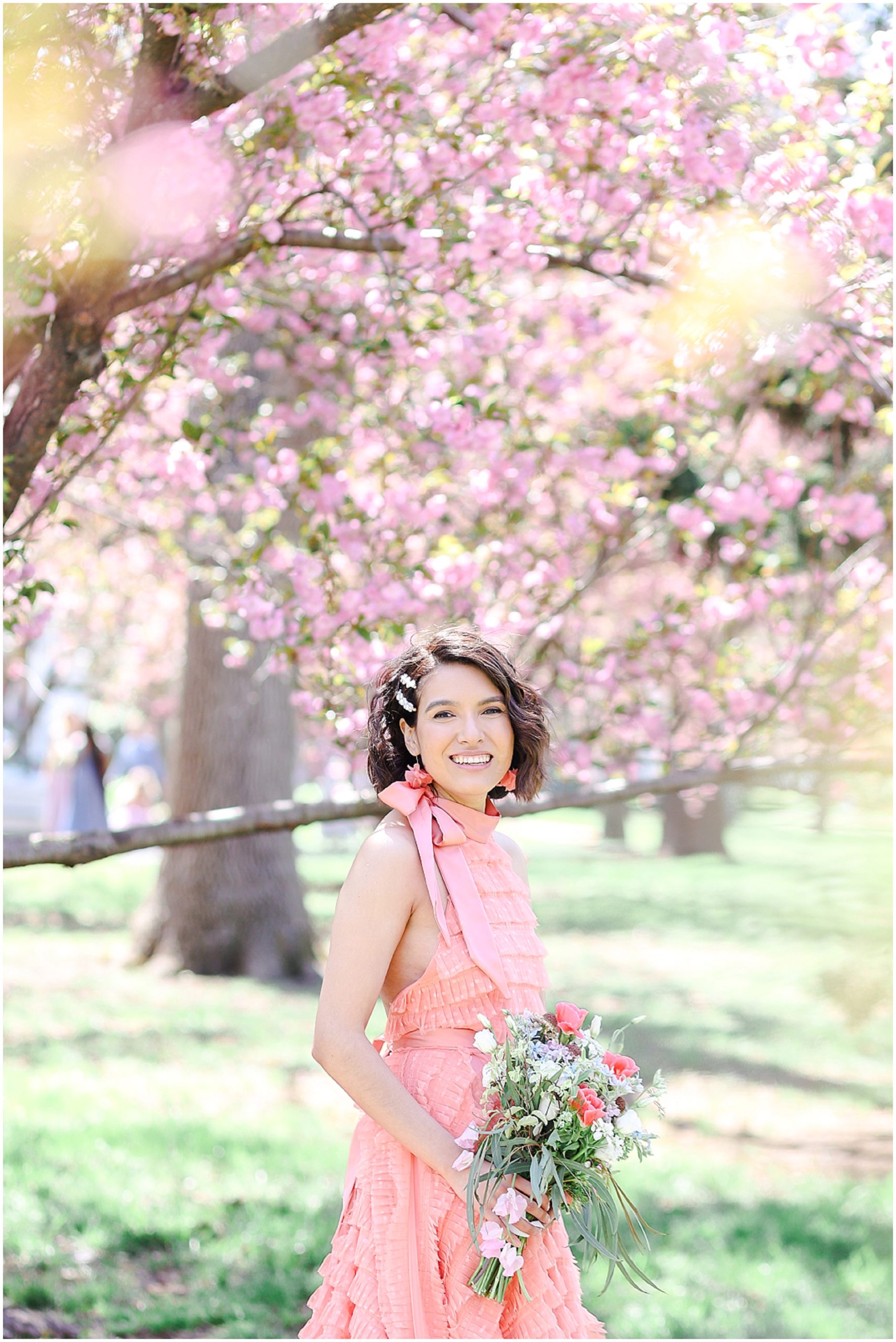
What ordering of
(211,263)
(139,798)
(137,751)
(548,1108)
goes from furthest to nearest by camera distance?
(137,751), (139,798), (211,263), (548,1108)

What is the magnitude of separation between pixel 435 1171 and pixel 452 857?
0.51m

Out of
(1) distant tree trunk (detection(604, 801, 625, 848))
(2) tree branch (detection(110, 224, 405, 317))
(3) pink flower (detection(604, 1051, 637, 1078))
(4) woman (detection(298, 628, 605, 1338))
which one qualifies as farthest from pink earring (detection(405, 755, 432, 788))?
(1) distant tree trunk (detection(604, 801, 625, 848))

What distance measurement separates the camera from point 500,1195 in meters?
2.01

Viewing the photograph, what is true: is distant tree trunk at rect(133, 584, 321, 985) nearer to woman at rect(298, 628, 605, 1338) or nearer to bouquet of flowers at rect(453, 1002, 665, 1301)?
woman at rect(298, 628, 605, 1338)

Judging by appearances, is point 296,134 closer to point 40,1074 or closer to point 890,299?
point 890,299

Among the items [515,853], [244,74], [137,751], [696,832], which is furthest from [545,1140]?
[696,832]

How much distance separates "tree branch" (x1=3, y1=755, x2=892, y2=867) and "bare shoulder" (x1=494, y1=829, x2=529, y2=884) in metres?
0.51

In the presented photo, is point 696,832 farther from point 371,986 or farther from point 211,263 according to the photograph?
point 371,986

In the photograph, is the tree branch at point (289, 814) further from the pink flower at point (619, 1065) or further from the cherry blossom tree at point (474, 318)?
the pink flower at point (619, 1065)

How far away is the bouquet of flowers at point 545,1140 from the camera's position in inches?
77.4

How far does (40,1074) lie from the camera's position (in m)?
6.30

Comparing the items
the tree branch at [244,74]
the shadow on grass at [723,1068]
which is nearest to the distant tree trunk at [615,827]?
the shadow on grass at [723,1068]

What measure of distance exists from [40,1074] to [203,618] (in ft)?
9.32

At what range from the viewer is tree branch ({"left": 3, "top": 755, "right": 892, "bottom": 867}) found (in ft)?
11.9
